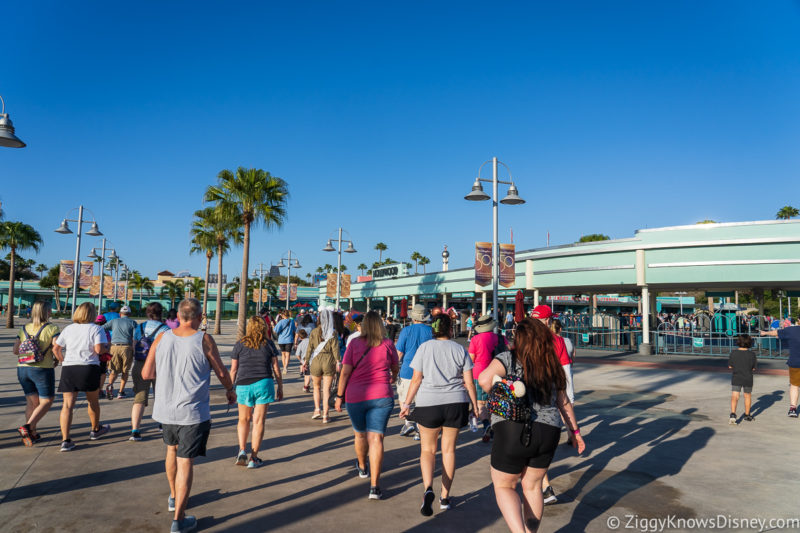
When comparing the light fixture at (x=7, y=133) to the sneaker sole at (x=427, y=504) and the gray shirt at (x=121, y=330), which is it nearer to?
the gray shirt at (x=121, y=330)

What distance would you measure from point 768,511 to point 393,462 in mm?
3789

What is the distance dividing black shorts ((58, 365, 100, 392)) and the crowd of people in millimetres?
12

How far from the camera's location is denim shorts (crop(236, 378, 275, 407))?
227 inches

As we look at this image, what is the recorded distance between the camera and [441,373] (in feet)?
15.3

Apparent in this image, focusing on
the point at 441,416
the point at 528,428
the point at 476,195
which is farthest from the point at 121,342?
the point at 476,195

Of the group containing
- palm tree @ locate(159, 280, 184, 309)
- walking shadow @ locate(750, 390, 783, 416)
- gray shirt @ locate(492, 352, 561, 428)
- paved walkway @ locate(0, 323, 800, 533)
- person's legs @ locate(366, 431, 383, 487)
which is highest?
palm tree @ locate(159, 280, 184, 309)

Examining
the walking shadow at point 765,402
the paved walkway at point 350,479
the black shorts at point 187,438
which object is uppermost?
the black shorts at point 187,438

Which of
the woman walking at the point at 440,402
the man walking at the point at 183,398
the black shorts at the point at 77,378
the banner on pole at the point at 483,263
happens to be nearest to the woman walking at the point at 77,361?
the black shorts at the point at 77,378

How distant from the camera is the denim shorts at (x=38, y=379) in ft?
20.9

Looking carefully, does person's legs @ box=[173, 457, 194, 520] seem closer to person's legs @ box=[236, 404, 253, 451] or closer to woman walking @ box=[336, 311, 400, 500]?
woman walking @ box=[336, 311, 400, 500]

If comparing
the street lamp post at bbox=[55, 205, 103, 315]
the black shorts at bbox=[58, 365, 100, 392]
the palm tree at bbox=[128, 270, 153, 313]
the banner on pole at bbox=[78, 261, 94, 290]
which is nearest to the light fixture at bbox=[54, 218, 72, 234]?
the street lamp post at bbox=[55, 205, 103, 315]

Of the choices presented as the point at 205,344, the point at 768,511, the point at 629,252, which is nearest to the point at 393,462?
the point at 205,344

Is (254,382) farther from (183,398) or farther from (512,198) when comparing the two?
(512,198)

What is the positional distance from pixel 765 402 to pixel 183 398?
11739 millimetres
